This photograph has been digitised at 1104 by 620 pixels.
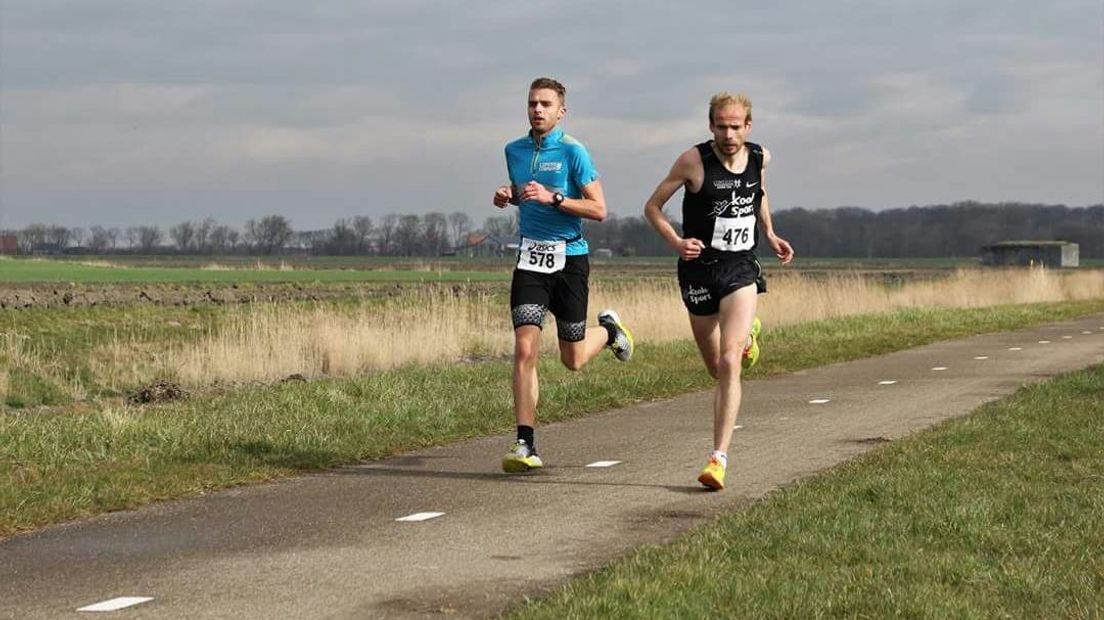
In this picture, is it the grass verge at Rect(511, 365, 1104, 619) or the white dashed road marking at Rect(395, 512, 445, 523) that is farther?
the white dashed road marking at Rect(395, 512, 445, 523)

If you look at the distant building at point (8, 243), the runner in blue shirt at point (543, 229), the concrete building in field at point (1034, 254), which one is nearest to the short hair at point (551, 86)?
the runner in blue shirt at point (543, 229)

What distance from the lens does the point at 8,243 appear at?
151625mm

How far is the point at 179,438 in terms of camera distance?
1097cm

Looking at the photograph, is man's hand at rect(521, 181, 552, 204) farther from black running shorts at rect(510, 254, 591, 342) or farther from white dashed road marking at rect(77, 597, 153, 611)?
white dashed road marking at rect(77, 597, 153, 611)

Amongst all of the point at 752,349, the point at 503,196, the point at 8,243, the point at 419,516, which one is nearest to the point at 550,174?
the point at 503,196

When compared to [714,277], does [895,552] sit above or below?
below

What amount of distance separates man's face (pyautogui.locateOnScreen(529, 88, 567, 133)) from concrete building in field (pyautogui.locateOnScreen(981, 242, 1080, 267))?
104 meters

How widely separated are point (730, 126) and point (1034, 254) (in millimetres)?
107949

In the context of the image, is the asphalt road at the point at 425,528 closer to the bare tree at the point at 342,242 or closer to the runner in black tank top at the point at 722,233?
the runner in black tank top at the point at 722,233

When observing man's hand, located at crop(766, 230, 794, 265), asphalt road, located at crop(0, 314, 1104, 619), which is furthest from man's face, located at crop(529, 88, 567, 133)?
asphalt road, located at crop(0, 314, 1104, 619)

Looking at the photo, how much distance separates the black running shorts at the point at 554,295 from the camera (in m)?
9.59

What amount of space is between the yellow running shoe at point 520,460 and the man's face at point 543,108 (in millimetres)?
1968

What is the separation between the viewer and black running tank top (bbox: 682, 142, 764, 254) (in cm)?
899

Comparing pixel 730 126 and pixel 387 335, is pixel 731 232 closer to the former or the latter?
pixel 730 126
